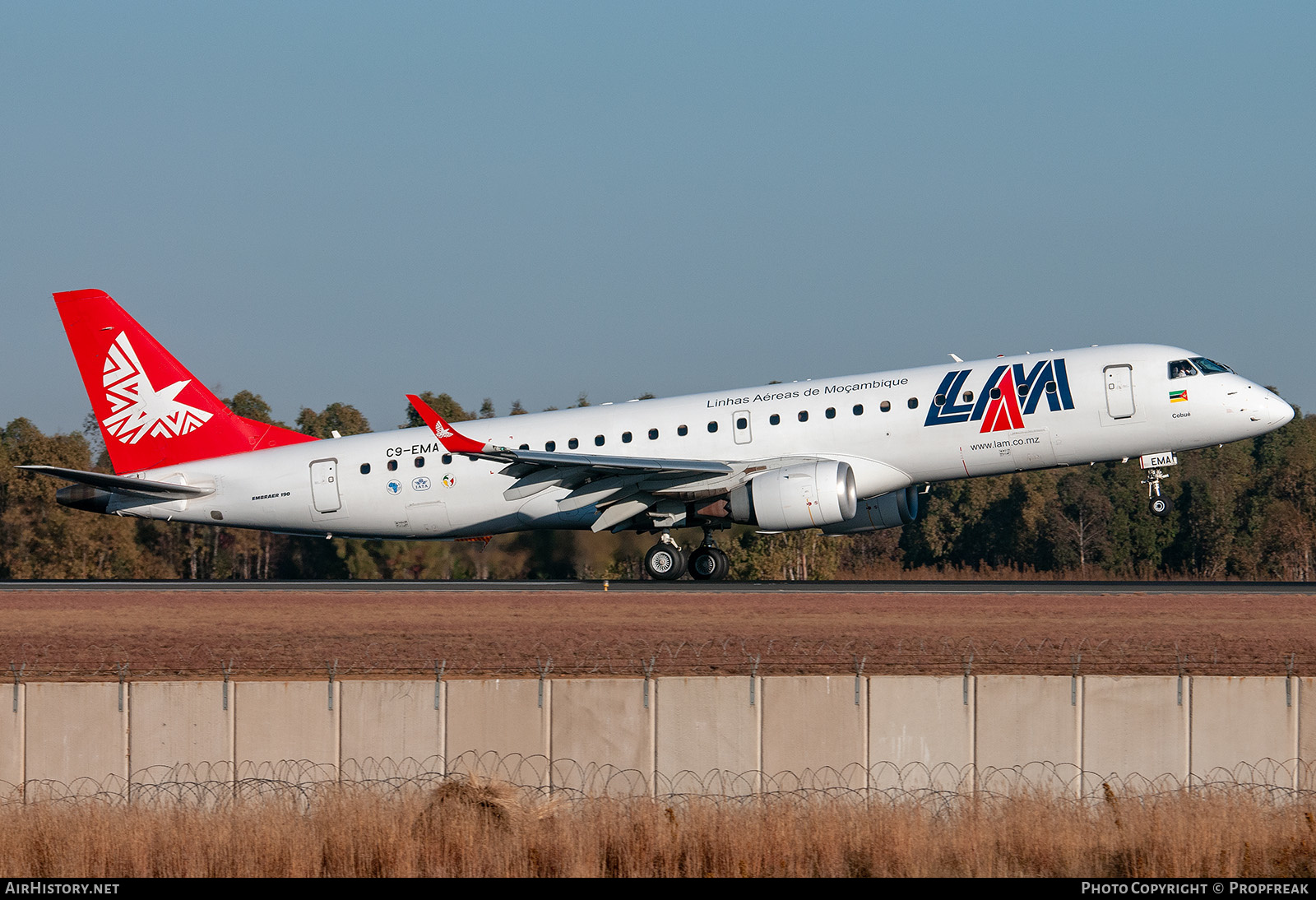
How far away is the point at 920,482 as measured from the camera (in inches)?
1318

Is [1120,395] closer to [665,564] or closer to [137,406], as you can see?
[665,564]

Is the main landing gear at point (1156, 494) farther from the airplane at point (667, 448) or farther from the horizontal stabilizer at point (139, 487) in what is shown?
the horizontal stabilizer at point (139, 487)

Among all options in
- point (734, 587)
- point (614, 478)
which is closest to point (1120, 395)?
point (734, 587)

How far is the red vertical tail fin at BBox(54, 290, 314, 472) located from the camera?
37.6 metres

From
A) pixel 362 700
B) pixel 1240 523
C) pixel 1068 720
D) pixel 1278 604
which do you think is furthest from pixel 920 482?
pixel 1240 523

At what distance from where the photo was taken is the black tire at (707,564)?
34.8 m

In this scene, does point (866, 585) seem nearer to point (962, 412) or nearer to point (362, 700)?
point (962, 412)

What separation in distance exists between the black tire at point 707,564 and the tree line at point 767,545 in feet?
9.29

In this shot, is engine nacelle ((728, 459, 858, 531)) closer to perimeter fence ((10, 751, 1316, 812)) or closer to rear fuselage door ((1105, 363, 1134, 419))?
rear fuselage door ((1105, 363, 1134, 419))

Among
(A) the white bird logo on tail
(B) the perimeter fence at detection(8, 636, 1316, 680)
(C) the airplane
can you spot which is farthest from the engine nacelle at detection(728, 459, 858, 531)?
(A) the white bird logo on tail

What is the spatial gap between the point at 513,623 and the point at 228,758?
995 cm

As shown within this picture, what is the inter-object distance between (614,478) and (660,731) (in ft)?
61.5

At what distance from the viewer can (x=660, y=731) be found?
15312 mm

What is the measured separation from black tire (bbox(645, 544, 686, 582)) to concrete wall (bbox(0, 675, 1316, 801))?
1929 centimetres
